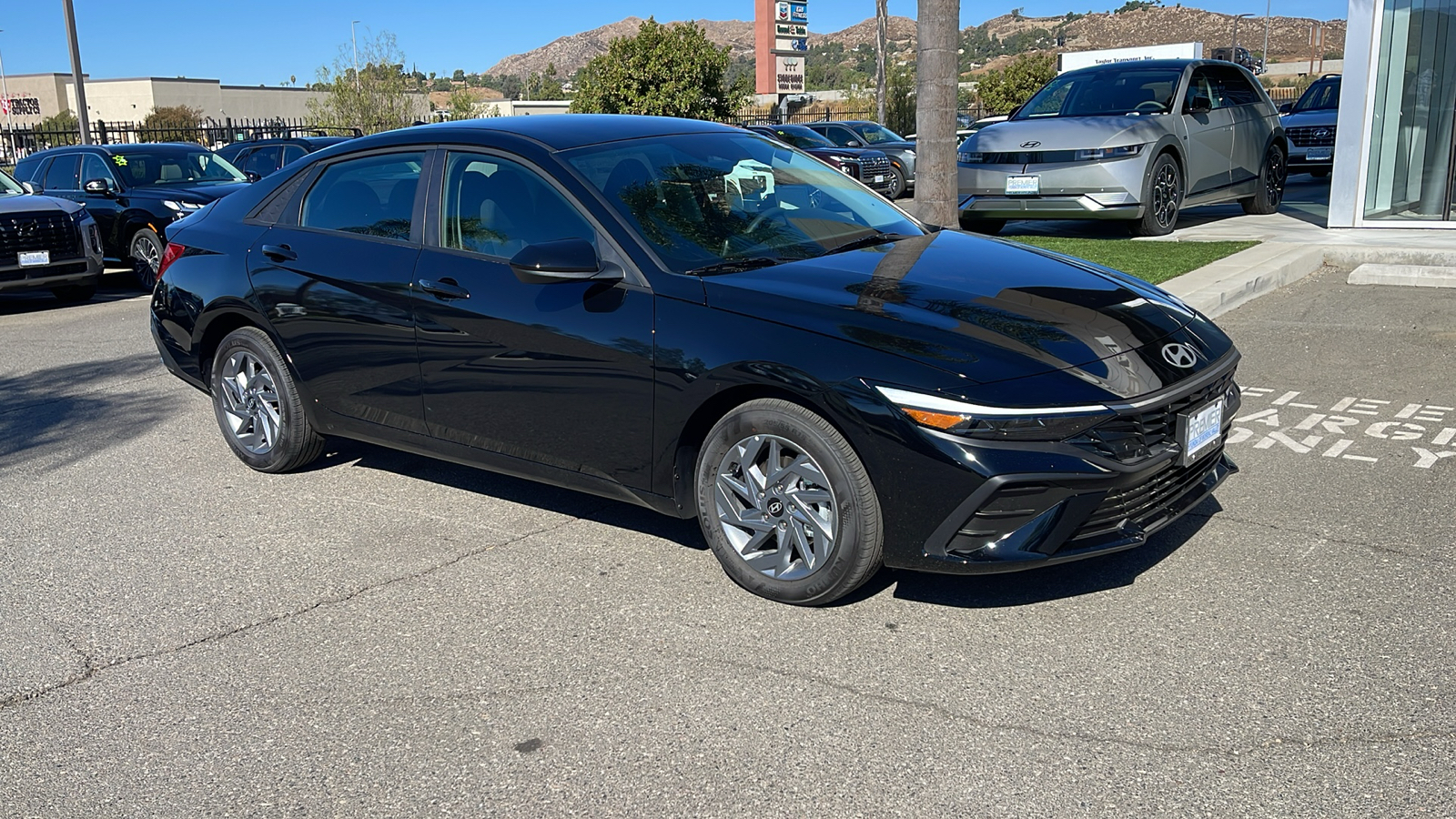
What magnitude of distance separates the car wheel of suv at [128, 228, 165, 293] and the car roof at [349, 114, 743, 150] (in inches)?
348

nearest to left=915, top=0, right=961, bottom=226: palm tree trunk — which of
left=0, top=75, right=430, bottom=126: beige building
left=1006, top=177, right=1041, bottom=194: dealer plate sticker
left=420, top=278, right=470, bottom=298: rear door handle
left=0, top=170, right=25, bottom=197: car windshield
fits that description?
left=1006, top=177, right=1041, bottom=194: dealer plate sticker

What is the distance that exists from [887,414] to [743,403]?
59 centimetres

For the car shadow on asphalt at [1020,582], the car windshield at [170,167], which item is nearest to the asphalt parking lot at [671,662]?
the car shadow on asphalt at [1020,582]

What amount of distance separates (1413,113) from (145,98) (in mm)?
72875

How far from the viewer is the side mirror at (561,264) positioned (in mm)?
4398

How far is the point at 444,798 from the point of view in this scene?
312cm

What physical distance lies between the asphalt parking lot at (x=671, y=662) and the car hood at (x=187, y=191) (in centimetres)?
813

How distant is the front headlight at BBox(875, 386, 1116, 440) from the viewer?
3740mm

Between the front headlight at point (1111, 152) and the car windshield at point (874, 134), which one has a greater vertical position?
the car windshield at point (874, 134)

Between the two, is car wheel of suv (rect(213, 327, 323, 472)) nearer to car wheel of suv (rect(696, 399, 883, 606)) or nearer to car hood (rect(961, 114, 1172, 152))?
car wheel of suv (rect(696, 399, 883, 606))

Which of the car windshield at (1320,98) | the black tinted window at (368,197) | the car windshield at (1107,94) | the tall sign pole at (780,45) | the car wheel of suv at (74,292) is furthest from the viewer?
the tall sign pole at (780,45)

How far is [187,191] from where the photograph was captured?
44.4 feet

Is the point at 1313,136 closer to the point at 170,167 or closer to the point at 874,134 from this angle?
the point at 874,134

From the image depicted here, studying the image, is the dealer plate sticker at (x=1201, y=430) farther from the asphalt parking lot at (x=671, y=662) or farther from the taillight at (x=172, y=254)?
the taillight at (x=172, y=254)
